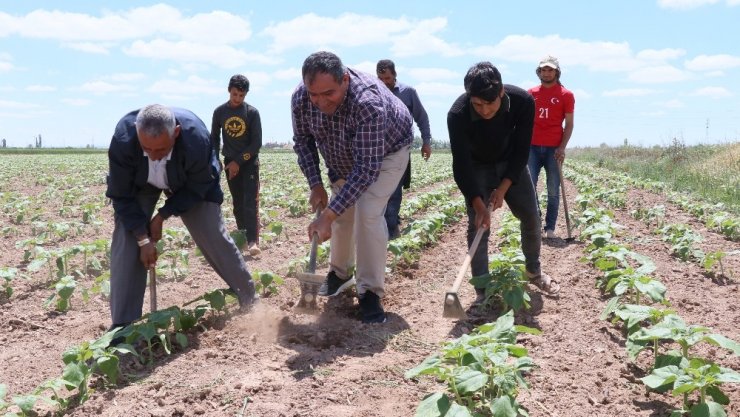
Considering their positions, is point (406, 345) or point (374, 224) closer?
point (406, 345)

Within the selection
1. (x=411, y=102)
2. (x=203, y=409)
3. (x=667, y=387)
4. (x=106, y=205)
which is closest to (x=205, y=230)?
(x=203, y=409)

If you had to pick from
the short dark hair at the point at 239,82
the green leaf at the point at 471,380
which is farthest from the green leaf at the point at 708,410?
the short dark hair at the point at 239,82

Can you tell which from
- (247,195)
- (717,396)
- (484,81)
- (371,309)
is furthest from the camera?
(247,195)

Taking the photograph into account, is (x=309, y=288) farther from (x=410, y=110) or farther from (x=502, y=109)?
(x=410, y=110)

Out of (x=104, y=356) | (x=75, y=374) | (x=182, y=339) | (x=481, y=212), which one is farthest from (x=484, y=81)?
Answer: (x=75, y=374)

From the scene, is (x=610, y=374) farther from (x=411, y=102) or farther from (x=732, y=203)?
(x=732, y=203)

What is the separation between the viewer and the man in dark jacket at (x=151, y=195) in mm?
3871

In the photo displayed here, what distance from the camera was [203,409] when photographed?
10.1 feet

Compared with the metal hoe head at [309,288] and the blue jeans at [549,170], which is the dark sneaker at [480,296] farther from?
the blue jeans at [549,170]

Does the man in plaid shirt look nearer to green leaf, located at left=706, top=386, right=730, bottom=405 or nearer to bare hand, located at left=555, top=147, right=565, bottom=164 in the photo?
green leaf, located at left=706, top=386, right=730, bottom=405

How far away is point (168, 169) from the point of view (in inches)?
156

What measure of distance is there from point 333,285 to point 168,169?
4.64ft

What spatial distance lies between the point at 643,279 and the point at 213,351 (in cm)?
247

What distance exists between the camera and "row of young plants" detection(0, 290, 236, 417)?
3.10 meters
